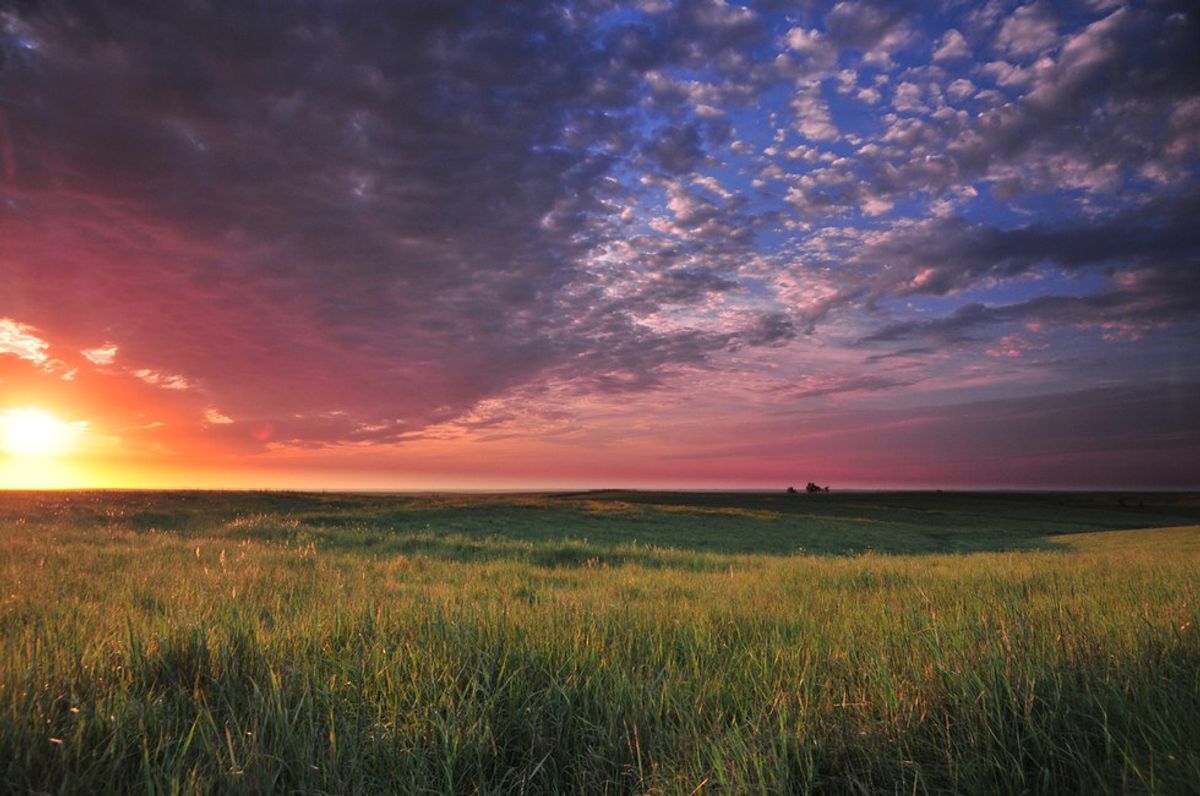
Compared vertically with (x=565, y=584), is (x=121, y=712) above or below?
above

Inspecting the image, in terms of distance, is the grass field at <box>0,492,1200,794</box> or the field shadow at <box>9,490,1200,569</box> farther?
the field shadow at <box>9,490,1200,569</box>

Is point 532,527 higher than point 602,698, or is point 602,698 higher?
point 602,698

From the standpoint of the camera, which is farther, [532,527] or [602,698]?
[532,527]

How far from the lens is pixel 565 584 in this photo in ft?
30.4

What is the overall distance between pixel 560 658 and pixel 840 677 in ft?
5.44

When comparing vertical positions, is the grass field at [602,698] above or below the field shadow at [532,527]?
above

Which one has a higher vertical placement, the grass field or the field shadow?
the grass field

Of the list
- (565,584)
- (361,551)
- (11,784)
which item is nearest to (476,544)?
(361,551)

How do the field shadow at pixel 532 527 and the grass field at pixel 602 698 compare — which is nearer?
the grass field at pixel 602 698

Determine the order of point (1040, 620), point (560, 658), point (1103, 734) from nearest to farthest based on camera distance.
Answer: point (1103, 734)
point (560, 658)
point (1040, 620)

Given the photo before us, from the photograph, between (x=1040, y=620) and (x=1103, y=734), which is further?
(x=1040, y=620)

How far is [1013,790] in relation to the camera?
215cm

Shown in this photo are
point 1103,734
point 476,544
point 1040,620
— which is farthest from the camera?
point 476,544

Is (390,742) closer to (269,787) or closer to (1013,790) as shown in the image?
(269,787)
